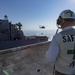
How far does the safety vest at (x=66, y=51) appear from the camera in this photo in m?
1.48

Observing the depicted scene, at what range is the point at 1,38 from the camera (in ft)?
66.3

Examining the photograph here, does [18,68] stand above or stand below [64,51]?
below

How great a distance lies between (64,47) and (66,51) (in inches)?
2.5

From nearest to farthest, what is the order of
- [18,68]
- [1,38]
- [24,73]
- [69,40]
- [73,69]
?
[69,40] → [73,69] → [24,73] → [18,68] → [1,38]

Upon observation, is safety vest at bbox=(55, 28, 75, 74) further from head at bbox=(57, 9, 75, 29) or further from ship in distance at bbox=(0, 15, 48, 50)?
ship in distance at bbox=(0, 15, 48, 50)

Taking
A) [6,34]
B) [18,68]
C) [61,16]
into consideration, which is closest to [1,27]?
[6,34]

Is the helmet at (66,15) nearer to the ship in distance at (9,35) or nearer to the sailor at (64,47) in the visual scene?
the sailor at (64,47)

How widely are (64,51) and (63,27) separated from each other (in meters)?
0.33

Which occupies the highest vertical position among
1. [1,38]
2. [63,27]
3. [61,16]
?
[61,16]

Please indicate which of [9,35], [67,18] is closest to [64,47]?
[67,18]

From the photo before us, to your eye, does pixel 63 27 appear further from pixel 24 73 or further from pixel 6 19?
pixel 6 19

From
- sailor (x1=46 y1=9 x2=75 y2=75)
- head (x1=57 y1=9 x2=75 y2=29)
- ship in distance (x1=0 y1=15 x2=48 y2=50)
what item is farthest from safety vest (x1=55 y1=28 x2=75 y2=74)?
ship in distance (x1=0 y1=15 x2=48 y2=50)

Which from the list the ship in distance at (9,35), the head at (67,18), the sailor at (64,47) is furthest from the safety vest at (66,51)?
the ship in distance at (9,35)

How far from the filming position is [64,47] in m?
1.50
